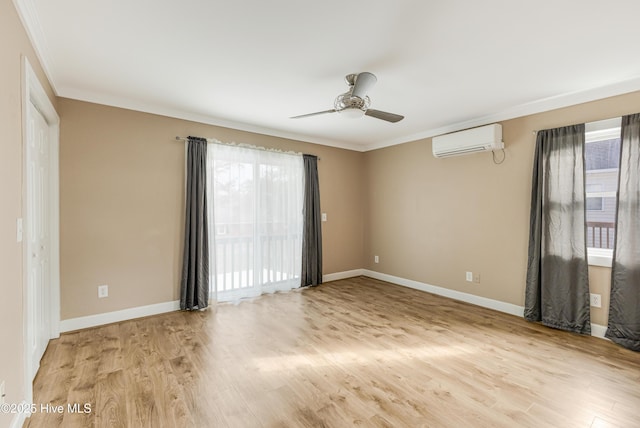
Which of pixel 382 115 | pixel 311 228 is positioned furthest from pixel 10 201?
pixel 311 228

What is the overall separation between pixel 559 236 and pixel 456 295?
60.3 inches

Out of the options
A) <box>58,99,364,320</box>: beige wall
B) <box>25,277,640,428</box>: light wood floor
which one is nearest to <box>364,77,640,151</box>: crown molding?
<box>25,277,640,428</box>: light wood floor

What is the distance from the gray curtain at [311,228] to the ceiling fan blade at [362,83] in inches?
95.2

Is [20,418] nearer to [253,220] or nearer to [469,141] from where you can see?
[253,220]

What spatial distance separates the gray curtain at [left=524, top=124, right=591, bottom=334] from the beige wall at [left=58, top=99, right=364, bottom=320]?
4.00m

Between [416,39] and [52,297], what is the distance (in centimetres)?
402

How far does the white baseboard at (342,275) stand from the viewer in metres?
5.25

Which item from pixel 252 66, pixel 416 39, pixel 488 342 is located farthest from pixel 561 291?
pixel 252 66

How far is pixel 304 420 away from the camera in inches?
70.7

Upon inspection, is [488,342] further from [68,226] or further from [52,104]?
[52,104]

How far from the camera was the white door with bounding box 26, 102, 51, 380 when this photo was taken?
7.54ft

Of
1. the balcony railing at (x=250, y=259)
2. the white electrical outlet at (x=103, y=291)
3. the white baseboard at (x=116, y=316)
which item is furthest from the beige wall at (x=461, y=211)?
the white electrical outlet at (x=103, y=291)

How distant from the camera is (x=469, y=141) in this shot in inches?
152

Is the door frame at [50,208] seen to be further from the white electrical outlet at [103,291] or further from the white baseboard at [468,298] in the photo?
the white baseboard at [468,298]
